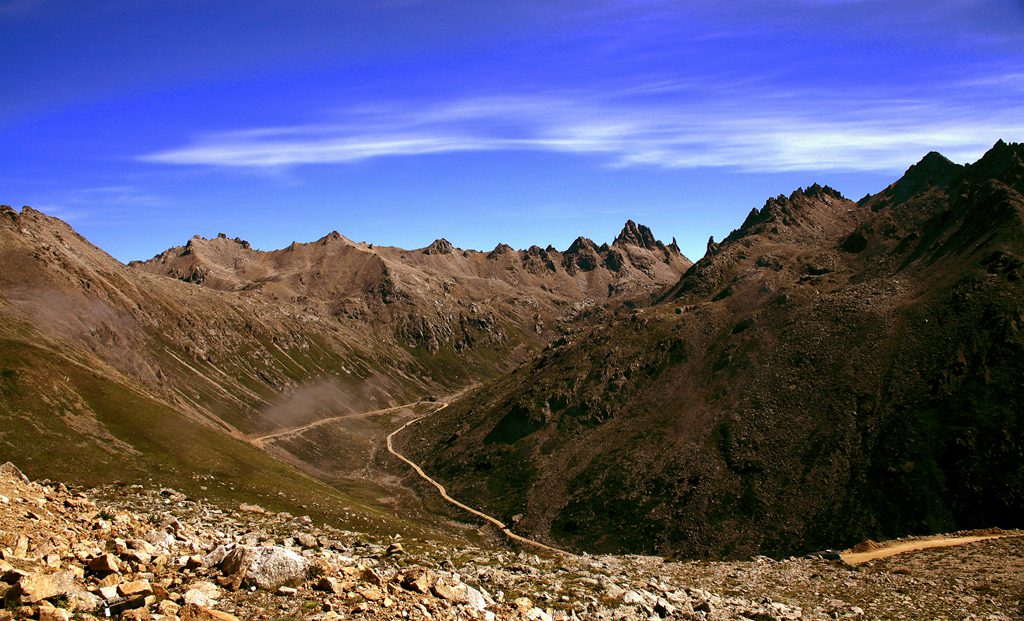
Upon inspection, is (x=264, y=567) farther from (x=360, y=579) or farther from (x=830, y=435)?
(x=830, y=435)

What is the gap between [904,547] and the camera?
84.6 m

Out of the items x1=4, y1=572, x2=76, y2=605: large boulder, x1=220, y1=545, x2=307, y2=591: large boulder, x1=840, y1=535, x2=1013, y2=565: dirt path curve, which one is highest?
x1=4, y1=572, x2=76, y2=605: large boulder

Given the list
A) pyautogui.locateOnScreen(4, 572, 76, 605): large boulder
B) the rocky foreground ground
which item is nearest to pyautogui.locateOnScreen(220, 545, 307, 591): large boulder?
the rocky foreground ground

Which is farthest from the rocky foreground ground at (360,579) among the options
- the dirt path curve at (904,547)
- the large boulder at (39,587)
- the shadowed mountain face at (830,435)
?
the shadowed mountain face at (830,435)

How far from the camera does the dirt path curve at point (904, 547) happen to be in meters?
80.6

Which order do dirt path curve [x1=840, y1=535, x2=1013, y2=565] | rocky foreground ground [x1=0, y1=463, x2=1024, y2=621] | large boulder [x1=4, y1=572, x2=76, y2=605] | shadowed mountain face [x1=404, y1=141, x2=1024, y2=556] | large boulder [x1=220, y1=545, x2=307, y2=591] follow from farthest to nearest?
shadowed mountain face [x1=404, y1=141, x2=1024, y2=556]
dirt path curve [x1=840, y1=535, x2=1013, y2=565]
large boulder [x1=220, y1=545, x2=307, y2=591]
rocky foreground ground [x1=0, y1=463, x2=1024, y2=621]
large boulder [x1=4, y1=572, x2=76, y2=605]

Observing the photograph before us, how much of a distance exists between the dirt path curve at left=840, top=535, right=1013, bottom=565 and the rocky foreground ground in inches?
247

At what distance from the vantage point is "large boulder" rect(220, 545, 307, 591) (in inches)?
1167

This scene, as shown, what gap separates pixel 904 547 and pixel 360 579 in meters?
82.6

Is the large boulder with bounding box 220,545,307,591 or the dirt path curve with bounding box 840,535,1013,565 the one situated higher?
the large boulder with bounding box 220,545,307,591

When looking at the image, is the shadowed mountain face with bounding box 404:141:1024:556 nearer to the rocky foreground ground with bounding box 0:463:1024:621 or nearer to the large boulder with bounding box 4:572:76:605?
the rocky foreground ground with bounding box 0:463:1024:621

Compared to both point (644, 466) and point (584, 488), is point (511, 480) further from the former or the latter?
point (644, 466)

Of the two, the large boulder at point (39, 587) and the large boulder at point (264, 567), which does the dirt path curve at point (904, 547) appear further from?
the large boulder at point (39, 587)

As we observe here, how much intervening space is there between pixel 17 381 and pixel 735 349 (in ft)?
626
